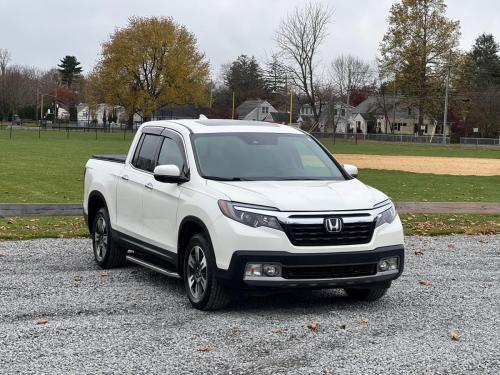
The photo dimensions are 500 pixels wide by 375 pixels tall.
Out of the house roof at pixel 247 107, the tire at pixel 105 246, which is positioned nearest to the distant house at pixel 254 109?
the house roof at pixel 247 107

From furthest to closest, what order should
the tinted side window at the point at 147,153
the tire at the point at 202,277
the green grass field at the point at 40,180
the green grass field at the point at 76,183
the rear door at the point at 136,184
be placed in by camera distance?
the green grass field at the point at 76,183 → the green grass field at the point at 40,180 → the tinted side window at the point at 147,153 → the rear door at the point at 136,184 → the tire at the point at 202,277

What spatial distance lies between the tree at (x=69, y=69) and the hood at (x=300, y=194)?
511ft

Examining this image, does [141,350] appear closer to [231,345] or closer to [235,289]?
[231,345]

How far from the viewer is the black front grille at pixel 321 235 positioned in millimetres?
6562

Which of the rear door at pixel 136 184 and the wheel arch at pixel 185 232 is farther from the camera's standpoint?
the rear door at pixel 136 184

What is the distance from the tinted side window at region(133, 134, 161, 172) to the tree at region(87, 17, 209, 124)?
6629 centimetres

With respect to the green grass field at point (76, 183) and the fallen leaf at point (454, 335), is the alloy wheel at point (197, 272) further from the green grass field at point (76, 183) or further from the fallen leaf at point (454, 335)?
the green grass field at point (76, 183)

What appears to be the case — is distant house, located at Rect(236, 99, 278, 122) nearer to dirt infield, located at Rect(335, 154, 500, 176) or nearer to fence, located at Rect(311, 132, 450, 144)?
fence, located at Rect(311, 132, 450, 144)

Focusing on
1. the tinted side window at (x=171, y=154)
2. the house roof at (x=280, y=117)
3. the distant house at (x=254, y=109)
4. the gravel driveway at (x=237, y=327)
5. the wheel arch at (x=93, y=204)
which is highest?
the distant house at (x=254, y=109)

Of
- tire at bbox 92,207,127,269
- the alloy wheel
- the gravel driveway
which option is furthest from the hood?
tire at bbox 92,207,127,269

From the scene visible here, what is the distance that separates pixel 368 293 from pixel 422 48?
80475 millimetres

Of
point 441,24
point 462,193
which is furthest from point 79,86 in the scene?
point 462,193

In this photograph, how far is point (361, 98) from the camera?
123 metres

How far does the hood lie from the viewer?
666 centimetres
